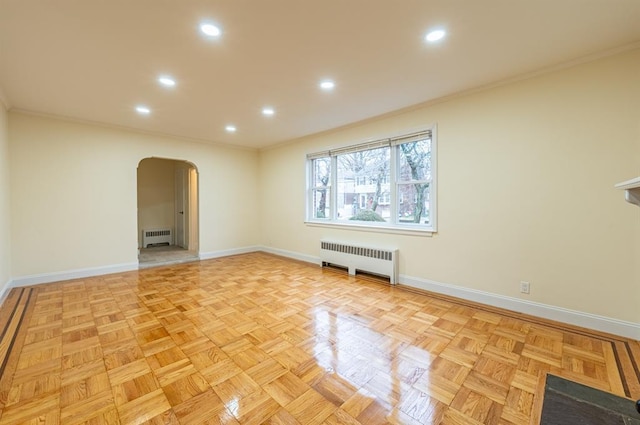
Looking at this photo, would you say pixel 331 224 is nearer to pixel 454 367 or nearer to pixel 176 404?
pixel 454 367

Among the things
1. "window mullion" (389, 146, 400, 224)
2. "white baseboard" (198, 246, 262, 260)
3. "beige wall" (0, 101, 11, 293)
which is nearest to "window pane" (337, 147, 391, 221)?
"window mullion" (389, 146, 400, 224)

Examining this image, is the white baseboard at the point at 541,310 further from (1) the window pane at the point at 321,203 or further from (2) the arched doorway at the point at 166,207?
(2) the arched doorway at the point at 166,207

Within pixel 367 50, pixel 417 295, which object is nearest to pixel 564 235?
pixel 417 295

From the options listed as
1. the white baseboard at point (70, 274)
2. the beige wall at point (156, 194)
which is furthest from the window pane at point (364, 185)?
the beige wall at point (156, 194)

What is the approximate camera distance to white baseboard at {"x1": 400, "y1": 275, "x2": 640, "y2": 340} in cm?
234

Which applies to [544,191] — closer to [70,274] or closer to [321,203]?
[321,203]

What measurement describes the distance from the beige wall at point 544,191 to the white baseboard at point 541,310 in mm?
58

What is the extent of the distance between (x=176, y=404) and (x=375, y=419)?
44.7 inches

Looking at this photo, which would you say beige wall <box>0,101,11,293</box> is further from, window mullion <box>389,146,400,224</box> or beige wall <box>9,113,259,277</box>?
window mullion <box>389,146,400,224</box>

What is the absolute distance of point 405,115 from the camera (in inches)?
149

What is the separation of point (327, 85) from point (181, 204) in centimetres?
563

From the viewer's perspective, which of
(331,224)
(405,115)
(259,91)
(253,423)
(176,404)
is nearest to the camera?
(253,423)

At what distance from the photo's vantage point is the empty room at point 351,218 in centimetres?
174

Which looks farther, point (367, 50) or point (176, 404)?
point (367, 50)
